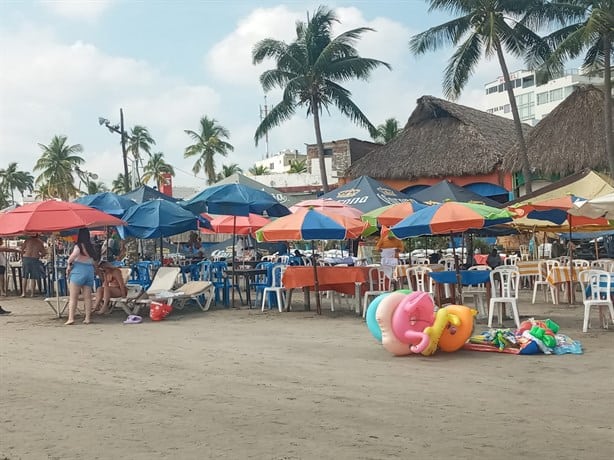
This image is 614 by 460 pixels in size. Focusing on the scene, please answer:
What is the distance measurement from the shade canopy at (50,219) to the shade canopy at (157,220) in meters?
1.52

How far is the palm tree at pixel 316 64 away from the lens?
2964 centimetres

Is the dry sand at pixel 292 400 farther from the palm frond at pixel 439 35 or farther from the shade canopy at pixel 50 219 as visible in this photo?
the palm frond at pixel 439 35

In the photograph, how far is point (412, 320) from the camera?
27.0 ft

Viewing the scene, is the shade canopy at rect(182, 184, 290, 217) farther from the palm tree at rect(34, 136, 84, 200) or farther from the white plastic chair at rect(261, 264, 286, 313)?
the palm tree at rect(34, 136, 84, 200)

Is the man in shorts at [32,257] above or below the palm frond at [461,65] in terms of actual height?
below

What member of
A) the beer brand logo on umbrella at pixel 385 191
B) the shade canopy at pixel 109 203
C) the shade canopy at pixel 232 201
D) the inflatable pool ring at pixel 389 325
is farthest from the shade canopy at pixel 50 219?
the beer brand logo on umbrella at pixel 385 191

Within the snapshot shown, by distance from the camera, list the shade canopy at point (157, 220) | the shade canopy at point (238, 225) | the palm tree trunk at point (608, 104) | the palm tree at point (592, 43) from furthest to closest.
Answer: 1. the palm tree trunk at point (608, 104)
2. the palm tree at point (592, 43)
3. the shade canopy at point (238, 225)
4. the shade canopy at point (157, 220)

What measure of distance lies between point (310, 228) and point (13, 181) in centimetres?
7896

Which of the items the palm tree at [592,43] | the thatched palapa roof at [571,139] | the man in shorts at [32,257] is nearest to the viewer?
the man in shorts at [32,257]

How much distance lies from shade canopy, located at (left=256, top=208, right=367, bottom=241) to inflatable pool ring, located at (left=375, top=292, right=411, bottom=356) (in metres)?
3.71

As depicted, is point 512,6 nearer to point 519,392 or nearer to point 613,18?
point 613,18

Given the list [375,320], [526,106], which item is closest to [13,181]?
[526,106]

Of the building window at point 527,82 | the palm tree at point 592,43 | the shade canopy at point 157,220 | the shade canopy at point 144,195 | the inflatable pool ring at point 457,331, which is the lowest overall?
the inflatable pool ring at point 457,331

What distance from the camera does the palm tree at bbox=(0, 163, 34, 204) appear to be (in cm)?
8212
